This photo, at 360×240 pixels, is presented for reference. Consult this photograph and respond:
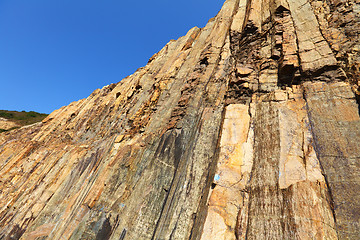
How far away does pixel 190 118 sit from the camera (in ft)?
28.9

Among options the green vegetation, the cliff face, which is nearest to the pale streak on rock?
the cliff face

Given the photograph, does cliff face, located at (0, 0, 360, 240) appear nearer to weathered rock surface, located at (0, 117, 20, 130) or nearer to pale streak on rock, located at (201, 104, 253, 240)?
pale streak on rock, located at (201, 104, 253, 240)

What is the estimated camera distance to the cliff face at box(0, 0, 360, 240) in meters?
4.91

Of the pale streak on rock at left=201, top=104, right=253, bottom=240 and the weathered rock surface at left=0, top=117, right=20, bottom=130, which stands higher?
the weathered rock surface at left=0, top=117, right=20, bottom=130

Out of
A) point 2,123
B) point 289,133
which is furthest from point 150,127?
point 2,123

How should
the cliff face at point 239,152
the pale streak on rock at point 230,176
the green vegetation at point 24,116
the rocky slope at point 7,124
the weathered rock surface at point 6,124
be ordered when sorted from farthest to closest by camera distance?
the green vegetation at point 24,116 → the weathered rock surface at point 6,124 → the rocky slope at point 7,124 → the pale streak on rock at point 230,176 → the cliff face at point 239,152

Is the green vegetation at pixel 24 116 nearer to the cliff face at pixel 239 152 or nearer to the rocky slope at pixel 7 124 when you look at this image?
the rocky slope at pixel 7 124

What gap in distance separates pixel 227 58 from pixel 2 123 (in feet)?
161

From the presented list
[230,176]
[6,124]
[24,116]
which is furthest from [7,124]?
[230,176]

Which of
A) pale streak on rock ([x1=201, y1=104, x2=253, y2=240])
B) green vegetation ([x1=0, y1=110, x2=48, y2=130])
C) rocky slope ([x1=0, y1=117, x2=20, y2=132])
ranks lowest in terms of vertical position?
pale streak on rock ([x1=201, y1=104, x2=253, y2=240])

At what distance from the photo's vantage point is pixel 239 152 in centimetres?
641

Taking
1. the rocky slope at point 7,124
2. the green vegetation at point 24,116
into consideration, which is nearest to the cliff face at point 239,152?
the rocky slope at point 7,124

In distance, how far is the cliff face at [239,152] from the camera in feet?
16.1

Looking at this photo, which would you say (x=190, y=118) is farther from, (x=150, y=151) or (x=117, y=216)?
(x=117, y=216)
